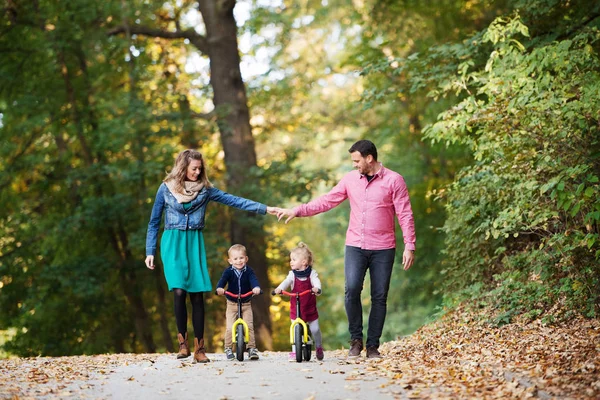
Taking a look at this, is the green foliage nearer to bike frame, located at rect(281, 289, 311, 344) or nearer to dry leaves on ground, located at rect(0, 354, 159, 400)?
bike frame, located at rect(281, 289, 311, 344)

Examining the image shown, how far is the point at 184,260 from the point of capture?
30.0 ft

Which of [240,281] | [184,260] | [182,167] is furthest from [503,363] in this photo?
[182,167]

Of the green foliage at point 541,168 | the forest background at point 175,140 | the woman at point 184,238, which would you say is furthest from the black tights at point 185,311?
the forest background at point 175,140

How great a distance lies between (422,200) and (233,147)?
4.89 meters

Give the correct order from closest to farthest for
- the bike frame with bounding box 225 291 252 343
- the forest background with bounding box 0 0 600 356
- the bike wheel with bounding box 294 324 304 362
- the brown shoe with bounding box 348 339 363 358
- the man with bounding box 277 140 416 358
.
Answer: the bike wheel with bounding box 294 324 304 362 < the man with bounding box 277 140 416 358 < the bike frame with bounding box 225 291 252 343 < the brown shoe with bounding box 348 339 363 358 < the forest background with bounding box 0 0 600 356

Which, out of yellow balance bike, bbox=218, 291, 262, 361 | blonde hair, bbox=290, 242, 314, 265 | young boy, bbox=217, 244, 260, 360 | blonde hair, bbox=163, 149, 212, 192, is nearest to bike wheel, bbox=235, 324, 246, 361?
yellow balance bike, bbox=218, 291, 262, 361

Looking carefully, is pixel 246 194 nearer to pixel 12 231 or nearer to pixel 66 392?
pixel 12 231

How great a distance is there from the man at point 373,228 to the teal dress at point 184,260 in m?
1.63

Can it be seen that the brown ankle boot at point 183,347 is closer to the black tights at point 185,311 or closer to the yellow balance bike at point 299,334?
the black tights at point 185,311

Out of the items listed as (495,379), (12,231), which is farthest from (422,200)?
(495,379)

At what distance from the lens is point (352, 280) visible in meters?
9.08

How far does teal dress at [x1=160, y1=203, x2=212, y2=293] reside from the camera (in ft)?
29.8

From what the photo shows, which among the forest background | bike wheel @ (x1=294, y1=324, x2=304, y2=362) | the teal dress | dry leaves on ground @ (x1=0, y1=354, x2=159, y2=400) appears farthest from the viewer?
the forest background

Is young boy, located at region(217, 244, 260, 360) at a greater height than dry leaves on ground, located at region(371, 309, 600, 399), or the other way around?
young boy, located at region(217, 244, 260, 360)
